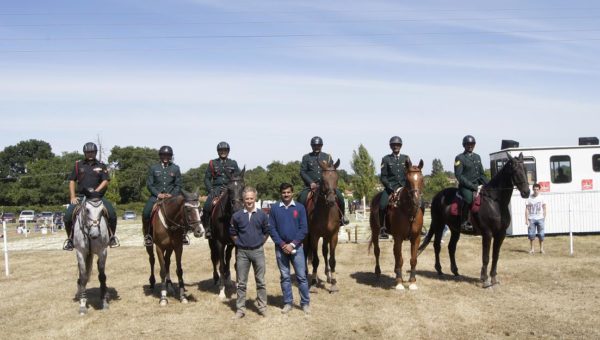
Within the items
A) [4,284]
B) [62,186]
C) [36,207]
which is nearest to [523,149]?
[4,284]

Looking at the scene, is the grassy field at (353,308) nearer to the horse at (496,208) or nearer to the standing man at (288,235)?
the standing man at (288,235)

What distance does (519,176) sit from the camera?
1126 cm

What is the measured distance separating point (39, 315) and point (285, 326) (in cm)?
509

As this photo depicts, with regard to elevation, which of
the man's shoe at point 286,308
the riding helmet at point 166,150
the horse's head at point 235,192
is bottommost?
the man's shoe at point 286,308

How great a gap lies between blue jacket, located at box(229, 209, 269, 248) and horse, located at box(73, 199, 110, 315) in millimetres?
2865

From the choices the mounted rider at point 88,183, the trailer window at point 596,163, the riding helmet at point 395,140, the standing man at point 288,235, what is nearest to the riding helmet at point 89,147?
the mounted rider at point 88,183

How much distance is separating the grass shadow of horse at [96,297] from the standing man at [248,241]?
3.36 m

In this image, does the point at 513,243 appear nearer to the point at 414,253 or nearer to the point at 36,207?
the point at 414,253

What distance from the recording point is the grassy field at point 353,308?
8391mm

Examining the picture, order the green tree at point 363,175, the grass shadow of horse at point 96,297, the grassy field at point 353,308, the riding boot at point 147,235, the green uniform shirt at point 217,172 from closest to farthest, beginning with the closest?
the grassy field at point 353,308, the grass shadow of horse at point 96,297, the riding boot at point 147,235, the green uniform shirt at point 217,172, the green tree at point 363,175

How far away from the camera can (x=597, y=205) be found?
22.6 metres

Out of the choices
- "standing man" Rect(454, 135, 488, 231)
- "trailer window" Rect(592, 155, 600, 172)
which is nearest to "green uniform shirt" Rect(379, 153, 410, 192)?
"standing man" Rect(454, 135, 488, 231)

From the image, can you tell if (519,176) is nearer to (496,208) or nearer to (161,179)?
(496,208)

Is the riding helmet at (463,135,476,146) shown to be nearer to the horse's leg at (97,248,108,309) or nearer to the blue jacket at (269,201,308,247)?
the blue jacket at (269,201,308,247)
